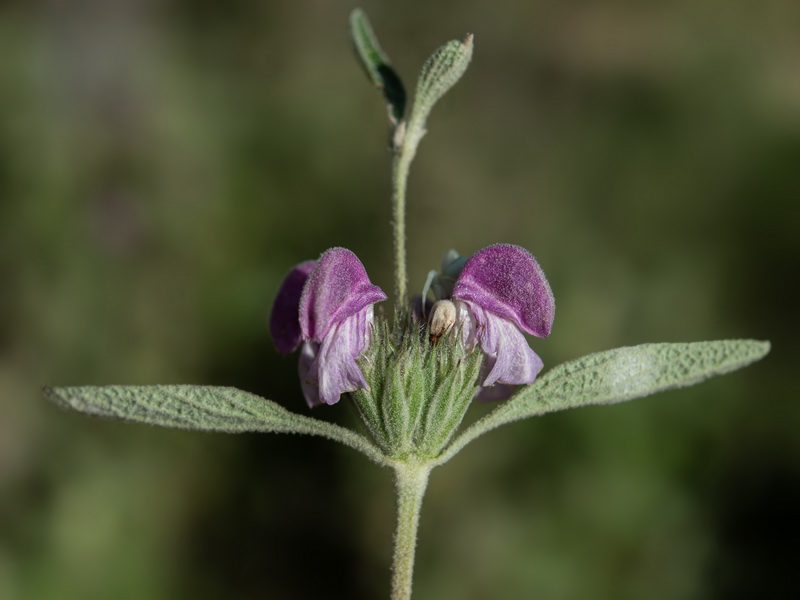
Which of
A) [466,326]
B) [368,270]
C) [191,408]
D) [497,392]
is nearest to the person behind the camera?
[191,408]

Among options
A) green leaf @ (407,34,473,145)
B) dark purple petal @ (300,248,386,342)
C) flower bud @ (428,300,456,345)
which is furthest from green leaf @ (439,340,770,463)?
green leaf @ (407,34,473,145)

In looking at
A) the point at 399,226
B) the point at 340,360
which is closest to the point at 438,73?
the point at 399,226

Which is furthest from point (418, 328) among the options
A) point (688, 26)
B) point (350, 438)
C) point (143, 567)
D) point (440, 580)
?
point (688, 26)

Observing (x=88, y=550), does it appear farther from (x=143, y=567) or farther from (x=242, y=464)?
(x=242, y=464)

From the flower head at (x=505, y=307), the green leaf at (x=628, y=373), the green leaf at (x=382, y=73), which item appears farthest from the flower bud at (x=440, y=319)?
the green leaf at (x=382, y=73)

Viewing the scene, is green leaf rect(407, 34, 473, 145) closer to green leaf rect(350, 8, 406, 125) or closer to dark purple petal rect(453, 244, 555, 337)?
green leaf rect(350, 8, 406, 125)

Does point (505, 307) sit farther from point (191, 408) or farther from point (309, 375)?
point (191, 408)
